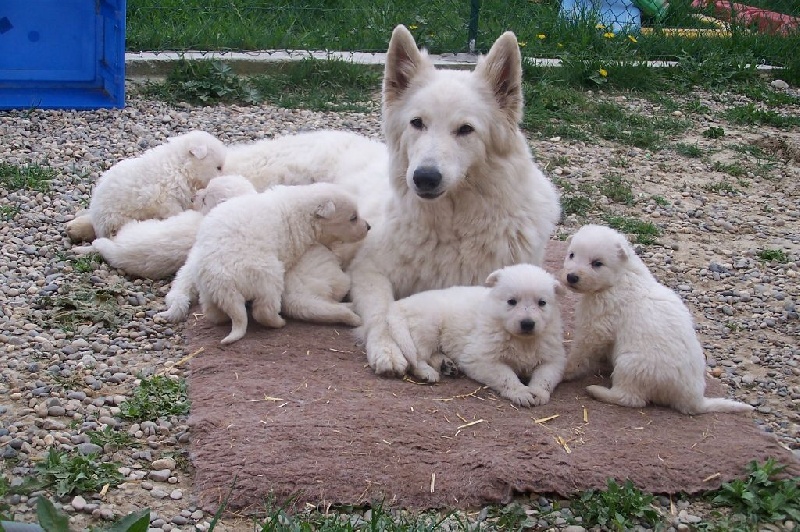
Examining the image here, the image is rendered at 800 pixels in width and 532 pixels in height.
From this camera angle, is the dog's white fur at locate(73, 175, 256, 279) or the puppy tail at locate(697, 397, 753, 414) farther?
the dog's white fur at locate(73, 175, 256, 279)

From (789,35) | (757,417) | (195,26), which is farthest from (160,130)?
(789,35)

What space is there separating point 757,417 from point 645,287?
0.80 metres

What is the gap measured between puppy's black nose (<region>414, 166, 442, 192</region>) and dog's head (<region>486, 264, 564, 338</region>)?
0.50 metres

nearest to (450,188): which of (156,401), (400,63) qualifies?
(400,63)

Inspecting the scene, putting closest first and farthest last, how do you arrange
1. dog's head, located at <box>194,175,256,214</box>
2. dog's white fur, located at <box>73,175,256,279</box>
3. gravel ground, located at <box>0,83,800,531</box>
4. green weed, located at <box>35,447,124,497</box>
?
green weed, located at <box>35,447,124,497</box>, gravel ground, located at <box>0,83,800,531</box>, dog's white fur, located at <box>73,175,256,279</box>, dog's head, located at <box>194,175,256,214</box>

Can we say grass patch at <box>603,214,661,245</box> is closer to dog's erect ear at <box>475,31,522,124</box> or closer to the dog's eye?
dog's erect ear at <box>475,31,522,124</box>

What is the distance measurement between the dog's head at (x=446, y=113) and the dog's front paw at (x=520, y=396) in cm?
98

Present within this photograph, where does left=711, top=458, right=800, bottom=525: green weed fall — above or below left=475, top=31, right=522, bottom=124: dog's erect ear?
below

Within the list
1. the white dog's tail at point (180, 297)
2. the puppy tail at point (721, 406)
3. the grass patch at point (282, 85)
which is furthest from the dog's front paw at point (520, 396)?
the grass patch at point (282, 85)

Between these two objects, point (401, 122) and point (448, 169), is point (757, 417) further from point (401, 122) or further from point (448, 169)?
point (401, 122)

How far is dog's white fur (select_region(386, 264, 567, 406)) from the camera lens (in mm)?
4219

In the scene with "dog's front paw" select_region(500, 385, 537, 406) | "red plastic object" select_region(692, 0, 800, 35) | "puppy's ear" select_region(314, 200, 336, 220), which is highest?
"red plastic object" select_region(692, 0, 800, 35)

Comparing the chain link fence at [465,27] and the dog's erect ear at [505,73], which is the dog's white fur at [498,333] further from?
the chain link fence at [465,27]

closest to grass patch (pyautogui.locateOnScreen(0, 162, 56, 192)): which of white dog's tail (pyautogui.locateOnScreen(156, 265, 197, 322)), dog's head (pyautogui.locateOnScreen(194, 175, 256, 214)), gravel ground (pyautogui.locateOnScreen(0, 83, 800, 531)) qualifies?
gravel ground (pyautogui.locateOnScreen(0, 83, 800, 531))
